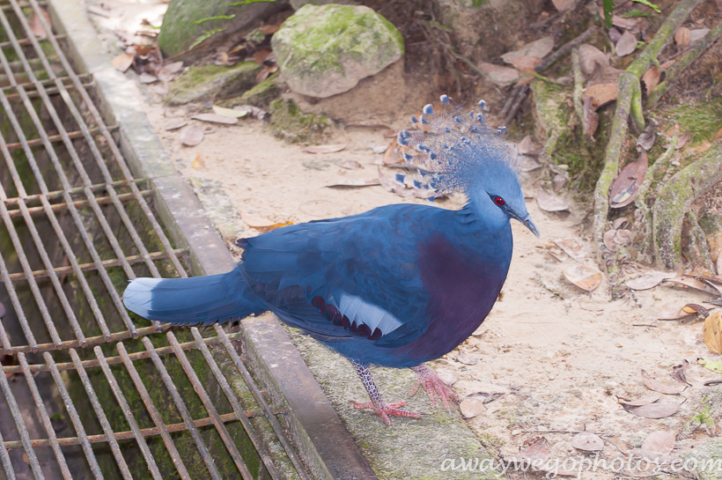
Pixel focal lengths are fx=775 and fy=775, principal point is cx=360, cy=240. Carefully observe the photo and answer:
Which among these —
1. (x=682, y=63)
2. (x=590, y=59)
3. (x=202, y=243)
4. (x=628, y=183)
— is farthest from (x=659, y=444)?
(x=590, y=59)

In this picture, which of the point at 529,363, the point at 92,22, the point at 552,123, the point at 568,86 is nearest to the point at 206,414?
the point at 529,363

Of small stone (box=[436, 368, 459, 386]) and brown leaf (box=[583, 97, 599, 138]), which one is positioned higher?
brown leaf (box=[583, 97, 599, 138])

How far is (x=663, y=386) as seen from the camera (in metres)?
2.66

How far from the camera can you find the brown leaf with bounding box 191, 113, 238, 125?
180 inches

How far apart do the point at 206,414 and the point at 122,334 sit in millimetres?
515

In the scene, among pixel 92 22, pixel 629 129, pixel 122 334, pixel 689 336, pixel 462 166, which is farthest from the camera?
pixel 92 22

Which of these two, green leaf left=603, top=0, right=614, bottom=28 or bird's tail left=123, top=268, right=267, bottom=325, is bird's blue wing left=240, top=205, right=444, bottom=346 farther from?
green leaf left=603, top=0, right=614, bottom=28

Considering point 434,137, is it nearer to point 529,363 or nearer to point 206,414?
point 529,363

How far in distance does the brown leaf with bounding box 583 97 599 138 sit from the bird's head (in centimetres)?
159

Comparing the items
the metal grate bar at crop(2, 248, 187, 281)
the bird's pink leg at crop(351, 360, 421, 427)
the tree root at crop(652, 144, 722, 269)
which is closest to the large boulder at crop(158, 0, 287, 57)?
the metal grate bar at crop(2, 248, 187, 281)

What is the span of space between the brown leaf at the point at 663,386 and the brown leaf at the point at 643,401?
1.1 inches

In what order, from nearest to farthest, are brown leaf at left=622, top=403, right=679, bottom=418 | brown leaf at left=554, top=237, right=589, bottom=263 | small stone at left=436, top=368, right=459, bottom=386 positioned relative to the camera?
brown leaf at left=622, top=403, right=679, bottom=418
small stone at left=436, top=368, right=459, bottom=386
brown leaf at left=554, top=237, right=589, bottom=263

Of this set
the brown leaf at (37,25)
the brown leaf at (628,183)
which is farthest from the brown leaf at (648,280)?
the brown leaf at (37,25)

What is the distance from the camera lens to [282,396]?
9.16 feet
